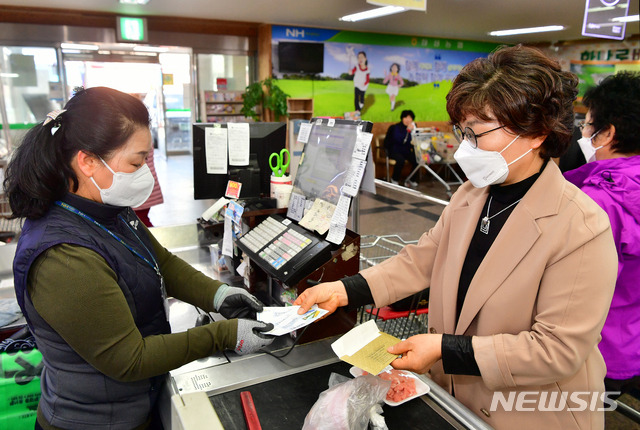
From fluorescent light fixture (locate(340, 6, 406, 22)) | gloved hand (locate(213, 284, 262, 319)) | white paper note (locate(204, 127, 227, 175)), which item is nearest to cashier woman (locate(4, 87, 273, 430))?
gloved hand (locate(213, 284, 262, 319))

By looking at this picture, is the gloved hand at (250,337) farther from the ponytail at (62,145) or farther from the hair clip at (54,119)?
the hair clip at (54,119)

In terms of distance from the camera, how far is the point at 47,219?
1.06 m

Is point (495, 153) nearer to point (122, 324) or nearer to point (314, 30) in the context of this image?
point (122, 324)

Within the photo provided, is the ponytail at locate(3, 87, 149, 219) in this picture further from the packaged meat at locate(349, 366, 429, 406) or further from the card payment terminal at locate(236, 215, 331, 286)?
the packaged meat at locate(349, 366, 429, 406)

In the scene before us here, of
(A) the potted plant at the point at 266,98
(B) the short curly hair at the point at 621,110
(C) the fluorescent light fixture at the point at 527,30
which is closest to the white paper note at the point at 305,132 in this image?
(B) the short curly hair at the point at 621,110

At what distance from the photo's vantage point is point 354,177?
161 cm

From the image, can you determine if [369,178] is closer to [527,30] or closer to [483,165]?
[483,165]

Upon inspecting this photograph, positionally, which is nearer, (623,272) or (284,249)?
(284,249)

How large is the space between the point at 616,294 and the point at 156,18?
8.77 metres

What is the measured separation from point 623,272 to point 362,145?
1.08 meters

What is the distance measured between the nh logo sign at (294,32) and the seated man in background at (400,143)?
2673 mm

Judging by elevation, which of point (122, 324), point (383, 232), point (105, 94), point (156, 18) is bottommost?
point (383, 232)

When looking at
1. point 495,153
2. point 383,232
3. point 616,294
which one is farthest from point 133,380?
point 383,232

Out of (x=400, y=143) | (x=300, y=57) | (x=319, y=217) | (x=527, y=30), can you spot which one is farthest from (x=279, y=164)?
(x=527, y=30)
